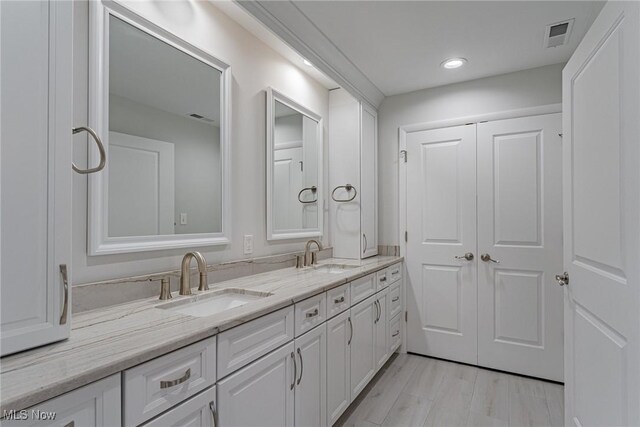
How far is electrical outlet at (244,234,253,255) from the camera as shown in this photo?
2.06m

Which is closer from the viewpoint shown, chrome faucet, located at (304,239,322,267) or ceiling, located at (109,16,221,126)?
ceiling, located at (109,16,221,126)

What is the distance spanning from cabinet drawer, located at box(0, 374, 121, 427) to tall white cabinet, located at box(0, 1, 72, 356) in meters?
0.25

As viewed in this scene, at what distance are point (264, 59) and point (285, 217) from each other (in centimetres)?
110

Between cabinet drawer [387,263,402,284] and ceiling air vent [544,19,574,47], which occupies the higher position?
ceiling air vent [544,19,574,47]

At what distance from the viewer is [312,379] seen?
164 cm

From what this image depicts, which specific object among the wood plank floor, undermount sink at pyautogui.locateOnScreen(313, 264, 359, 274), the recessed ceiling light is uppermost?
the recessed ceiling light

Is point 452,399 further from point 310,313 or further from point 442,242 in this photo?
point 310,313

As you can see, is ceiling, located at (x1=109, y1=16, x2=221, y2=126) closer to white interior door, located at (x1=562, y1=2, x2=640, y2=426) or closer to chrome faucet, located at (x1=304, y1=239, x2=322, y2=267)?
chrome faucet, located at (x1=304, y1=239, x2=322, y2=267)

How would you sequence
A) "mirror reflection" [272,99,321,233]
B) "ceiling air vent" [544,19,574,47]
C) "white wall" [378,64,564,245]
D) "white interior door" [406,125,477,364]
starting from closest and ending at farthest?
"ceiling air vent" [544,19,574,47] < "mirror reflection" [272,99,321,233] < "white wall" [378,64,564,245] < "white interior door" [406,125,477,364]

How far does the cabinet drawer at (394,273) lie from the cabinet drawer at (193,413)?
1861mm

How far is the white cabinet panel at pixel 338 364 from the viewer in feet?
5.91

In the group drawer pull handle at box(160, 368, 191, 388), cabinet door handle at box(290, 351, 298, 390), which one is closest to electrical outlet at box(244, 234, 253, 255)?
cabinet door handle at box(290, 351, 298, 390)

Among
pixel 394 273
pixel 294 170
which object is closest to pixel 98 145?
pixel 294 170

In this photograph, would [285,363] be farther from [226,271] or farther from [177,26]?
[177,26]
